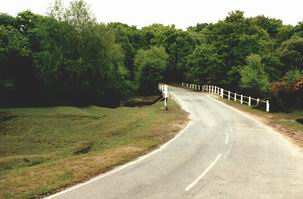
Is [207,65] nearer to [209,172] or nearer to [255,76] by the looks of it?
[255,76]

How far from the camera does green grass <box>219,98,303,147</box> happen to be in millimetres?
24000

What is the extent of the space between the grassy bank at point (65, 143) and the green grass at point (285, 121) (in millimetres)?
6627

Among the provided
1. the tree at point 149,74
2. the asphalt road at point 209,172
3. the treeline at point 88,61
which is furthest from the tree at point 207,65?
the asphalt road at point 209,172

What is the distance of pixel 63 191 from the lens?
479 inches

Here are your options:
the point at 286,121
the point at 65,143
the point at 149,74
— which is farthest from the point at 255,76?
the point at 65,143

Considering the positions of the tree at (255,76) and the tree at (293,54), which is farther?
the tree at (293,54)

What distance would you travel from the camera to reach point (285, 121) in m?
30.0

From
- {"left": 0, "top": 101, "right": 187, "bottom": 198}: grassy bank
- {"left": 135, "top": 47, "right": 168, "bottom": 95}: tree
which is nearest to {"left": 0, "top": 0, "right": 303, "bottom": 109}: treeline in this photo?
{"left": 135, "top": 47, "right": 168, "bottom": 95}: tree

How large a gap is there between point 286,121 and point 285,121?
0.08 metres

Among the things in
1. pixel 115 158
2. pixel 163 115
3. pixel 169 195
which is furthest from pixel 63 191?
pixel 163 115

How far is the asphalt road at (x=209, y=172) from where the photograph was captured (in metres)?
11.9

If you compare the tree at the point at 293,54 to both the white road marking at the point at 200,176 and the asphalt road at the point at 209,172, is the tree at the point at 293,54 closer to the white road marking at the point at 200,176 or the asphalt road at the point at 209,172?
the asphalt road at the point at 209,172

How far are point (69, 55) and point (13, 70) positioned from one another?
7.08 metres

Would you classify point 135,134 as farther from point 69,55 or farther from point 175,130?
point 69,55
